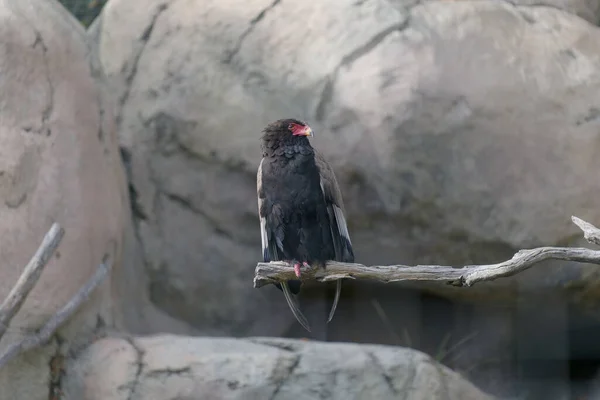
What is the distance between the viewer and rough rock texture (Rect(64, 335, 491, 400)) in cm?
393

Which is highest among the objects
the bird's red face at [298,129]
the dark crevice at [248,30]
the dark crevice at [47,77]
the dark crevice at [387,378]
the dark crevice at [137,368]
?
the dark crevice at [47,77]

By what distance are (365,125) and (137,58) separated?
1348 mm

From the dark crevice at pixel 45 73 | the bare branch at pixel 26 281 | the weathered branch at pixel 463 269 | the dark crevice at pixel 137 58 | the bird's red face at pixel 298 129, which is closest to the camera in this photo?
the weathered branch at pixel 463 269

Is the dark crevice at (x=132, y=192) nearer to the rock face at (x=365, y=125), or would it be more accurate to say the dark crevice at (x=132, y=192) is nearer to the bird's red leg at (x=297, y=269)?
the rock face at (x=365, y=125)

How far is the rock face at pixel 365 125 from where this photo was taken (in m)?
4.63

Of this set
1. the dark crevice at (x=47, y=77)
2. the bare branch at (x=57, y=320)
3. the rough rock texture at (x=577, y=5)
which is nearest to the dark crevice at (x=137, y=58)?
the dark crevice at (x=47, y=77)

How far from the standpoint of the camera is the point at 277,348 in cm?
412

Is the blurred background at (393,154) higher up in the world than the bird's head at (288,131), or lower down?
lower down

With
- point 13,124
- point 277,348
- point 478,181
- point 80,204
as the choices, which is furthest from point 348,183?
point 13,124

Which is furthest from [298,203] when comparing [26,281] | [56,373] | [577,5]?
[577,5]

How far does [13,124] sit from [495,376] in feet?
9.36

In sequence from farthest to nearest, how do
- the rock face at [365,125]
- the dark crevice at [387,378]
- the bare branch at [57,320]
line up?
1. the rock face at [365,125]
2. the dark crevice at [387,378]
3. the bare branch at [57,320]

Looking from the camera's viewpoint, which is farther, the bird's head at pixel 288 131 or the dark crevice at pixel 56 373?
the dark crevice at pixel 56 373

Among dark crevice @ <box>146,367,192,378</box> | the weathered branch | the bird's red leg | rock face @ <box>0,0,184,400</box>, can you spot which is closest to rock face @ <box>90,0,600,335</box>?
rock face @ <box>0,0,184,400</box>
